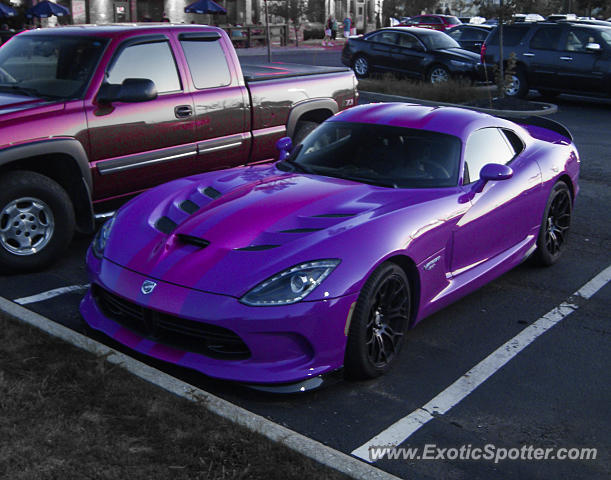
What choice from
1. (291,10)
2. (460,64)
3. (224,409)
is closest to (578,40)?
(460,64)

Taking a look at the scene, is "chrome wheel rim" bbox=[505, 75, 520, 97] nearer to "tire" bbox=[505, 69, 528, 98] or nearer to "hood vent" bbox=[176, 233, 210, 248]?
"tire" bbox=[505, 69, 528, 98]

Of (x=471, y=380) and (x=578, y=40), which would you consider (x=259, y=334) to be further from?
(x=578, y=40)

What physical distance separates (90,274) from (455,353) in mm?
2469

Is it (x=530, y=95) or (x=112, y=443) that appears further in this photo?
(x=530, y=95)

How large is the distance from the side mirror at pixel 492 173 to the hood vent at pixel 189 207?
6.60 feet

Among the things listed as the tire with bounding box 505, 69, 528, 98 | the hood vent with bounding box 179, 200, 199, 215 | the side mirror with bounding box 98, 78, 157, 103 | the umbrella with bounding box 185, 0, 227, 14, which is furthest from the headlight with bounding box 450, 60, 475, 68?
the umbrella with bounding box 185, 0, 227, 14

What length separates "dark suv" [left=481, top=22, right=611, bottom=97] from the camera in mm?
17344

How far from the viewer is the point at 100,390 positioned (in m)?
4.27

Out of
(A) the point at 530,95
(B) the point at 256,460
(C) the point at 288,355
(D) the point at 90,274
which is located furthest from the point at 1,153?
(A) the point at 530,95

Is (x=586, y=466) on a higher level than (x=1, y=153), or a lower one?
lower

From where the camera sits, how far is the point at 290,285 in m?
4.36

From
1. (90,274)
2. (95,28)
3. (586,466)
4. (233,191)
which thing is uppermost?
(95,28)

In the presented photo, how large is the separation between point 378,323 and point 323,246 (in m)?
0.63

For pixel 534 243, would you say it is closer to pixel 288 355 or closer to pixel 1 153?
pixel 288 355
